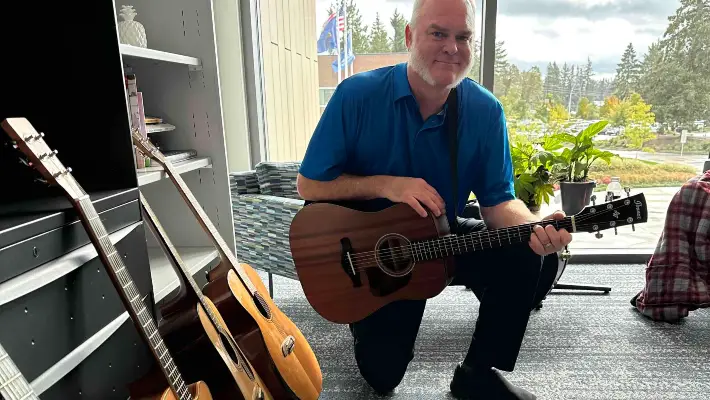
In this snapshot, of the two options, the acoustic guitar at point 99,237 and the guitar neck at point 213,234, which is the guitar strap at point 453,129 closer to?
the guitar neck at point 213,234

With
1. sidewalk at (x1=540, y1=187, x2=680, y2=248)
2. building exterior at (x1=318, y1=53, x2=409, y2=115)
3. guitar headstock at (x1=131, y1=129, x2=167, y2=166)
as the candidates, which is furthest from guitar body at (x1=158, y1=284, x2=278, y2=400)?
sidewalk at (x1=540, y1=187, x2=680, y2=248)

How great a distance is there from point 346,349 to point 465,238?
76cm

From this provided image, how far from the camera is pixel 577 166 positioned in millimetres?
2053

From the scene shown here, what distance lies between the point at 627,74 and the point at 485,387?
2091 mm

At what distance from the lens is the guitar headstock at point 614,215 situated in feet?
3.74

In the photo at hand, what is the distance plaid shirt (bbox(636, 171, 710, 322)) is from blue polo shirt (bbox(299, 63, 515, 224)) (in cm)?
99

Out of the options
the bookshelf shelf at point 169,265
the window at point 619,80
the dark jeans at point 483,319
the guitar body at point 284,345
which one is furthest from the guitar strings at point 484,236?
the window at point 619,80

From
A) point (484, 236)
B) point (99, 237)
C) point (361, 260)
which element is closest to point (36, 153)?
point (99, 237)

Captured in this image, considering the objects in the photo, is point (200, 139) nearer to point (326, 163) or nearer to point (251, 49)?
point (326, 163)

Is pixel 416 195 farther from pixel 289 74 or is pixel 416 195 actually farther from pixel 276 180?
pixel 289 74

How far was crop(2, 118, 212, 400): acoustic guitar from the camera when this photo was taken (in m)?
0.77

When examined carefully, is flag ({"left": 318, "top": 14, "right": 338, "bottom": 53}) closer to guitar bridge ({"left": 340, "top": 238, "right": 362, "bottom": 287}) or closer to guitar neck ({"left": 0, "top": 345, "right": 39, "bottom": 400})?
guitar bridge ({"left": 340, "top": 238, "right": 362, "bottom": 287})

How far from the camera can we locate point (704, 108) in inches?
97.5

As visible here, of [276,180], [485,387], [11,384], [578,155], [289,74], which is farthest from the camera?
[289,74]
